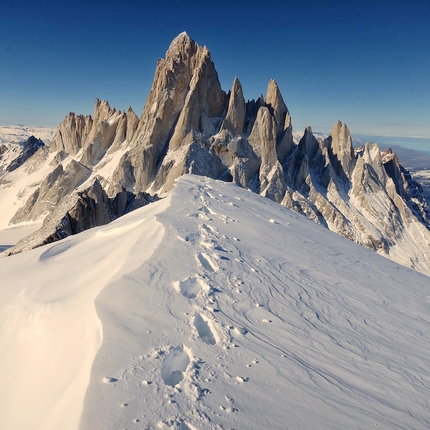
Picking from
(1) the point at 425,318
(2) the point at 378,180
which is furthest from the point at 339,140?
(1) the point at 425,318

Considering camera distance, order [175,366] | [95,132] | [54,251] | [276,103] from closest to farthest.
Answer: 1. [175,366]
2. [54,251]
3. [276,103]
4. [95,132]

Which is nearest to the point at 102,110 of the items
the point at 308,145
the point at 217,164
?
the point at 217,164

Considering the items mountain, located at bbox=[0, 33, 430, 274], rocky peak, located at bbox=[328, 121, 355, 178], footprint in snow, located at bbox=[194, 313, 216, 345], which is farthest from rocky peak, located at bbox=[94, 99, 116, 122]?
footprint in snow, located at bbox=[194, 313, 216, 345]

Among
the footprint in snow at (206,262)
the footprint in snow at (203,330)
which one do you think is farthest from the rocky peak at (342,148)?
the footprint in snow at (203,330)

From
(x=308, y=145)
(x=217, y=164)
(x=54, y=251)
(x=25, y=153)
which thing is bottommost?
(x=54, y=251)

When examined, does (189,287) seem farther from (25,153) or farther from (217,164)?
(25,153)

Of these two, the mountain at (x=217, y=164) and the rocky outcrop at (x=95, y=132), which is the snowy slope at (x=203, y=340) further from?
the rocky outcrop at (x=95, y=132)

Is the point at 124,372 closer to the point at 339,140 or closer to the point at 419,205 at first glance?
the point at 339,140
